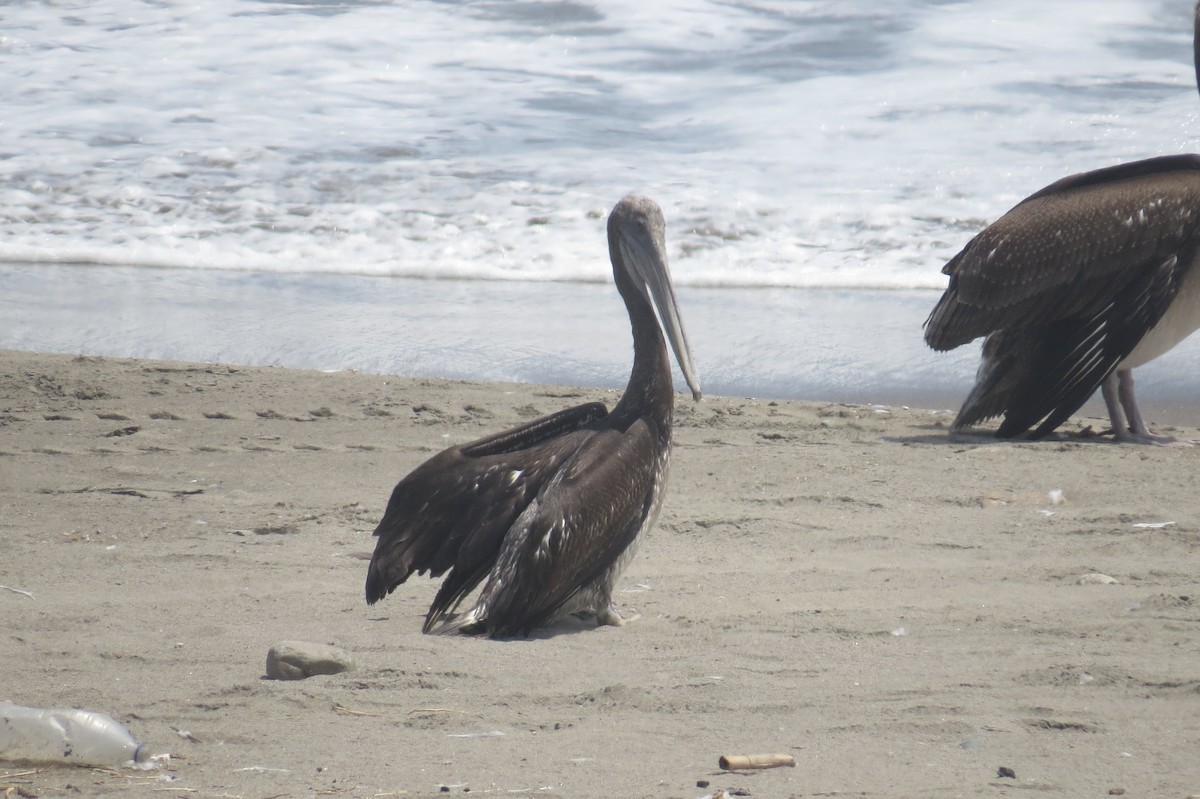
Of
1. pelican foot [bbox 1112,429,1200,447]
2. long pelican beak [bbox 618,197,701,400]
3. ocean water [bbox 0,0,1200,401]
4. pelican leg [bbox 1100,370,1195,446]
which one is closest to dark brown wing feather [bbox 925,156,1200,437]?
pelican leg [bbox 1100,370,1195,446]

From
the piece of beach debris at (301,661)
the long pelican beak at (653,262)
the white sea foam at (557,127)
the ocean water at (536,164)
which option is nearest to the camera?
the piece of beach debris at (301,661)

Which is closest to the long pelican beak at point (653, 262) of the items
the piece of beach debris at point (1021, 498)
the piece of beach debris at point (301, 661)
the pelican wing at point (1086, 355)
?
the piece of beach debris at point (1021, 498)

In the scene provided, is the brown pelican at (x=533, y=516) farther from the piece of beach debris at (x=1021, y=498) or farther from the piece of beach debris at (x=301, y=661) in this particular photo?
the piece of beach debris at (x=1021, y=498)

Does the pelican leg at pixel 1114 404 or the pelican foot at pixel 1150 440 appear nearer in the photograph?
the pelican foot at pixel 1150 440

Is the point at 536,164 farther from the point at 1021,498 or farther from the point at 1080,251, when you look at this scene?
the point at 1021,498

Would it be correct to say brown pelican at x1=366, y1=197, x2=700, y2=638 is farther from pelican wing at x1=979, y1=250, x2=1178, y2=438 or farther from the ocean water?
the ocean water

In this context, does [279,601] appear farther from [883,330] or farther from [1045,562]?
[883,330]

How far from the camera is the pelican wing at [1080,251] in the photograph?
6.15 meters

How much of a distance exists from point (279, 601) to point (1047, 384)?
3.55 m

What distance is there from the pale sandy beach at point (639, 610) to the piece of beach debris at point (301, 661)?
37mm

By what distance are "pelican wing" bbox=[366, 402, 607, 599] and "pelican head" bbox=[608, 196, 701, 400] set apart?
59cm

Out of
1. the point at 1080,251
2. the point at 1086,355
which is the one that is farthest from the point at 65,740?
the point at 1080,251

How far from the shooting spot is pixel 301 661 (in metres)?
3.37

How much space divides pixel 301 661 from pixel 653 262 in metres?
1.89
